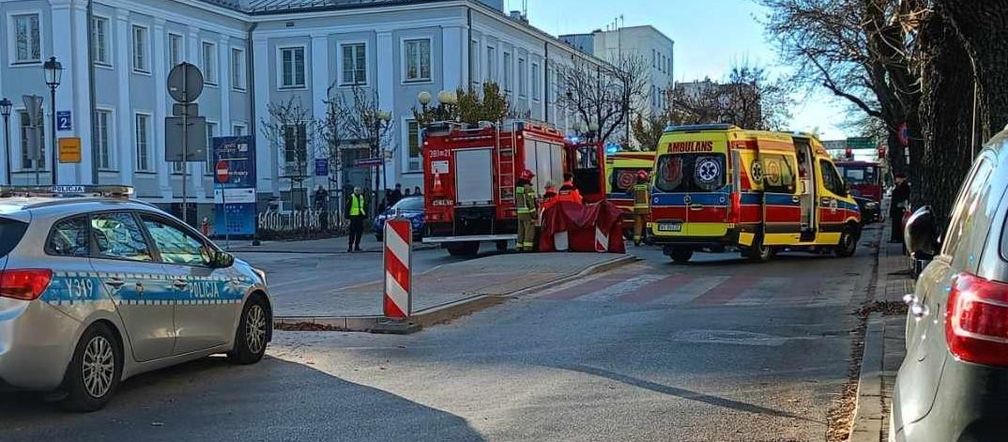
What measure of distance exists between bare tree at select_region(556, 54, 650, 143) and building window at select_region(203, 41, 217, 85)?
17.8 m

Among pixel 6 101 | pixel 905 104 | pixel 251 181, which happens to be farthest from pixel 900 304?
pixel 6 101

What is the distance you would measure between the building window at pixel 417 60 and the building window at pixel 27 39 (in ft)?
54.9

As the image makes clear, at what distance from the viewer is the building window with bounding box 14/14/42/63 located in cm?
3909

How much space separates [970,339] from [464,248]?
2111 centimetres

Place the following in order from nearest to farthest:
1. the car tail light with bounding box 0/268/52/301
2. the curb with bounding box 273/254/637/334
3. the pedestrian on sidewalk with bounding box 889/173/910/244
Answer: the car tail light with bounding box 0/268/52/301, the curb with bounding box 273/254/637/334, the pedestrian on sidewalk with bounding box 889/173/910/244

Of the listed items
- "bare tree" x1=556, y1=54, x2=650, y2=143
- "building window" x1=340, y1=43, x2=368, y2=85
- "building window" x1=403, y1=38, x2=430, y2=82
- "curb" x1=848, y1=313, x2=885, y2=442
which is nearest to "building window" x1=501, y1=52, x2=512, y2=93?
"bare tree" x1=556, y1=54, x2=650, y2=143

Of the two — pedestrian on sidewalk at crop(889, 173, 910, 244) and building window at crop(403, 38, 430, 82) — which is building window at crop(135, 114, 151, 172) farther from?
pedestrian on sidewalk at crop(889, 173, 910, 244)

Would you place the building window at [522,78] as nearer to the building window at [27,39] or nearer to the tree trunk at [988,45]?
the building window at [27,39]

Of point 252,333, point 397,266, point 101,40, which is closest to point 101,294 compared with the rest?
point 252,333

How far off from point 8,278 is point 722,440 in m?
4.55

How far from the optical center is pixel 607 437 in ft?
20.6

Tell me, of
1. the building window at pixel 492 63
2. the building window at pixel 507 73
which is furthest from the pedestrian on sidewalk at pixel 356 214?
the building window at pixel 507 73

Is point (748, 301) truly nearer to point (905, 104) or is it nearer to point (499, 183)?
point (905, 104)

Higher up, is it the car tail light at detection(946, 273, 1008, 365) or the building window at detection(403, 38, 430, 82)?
the building window at detection(403, 38, 430, 82)
